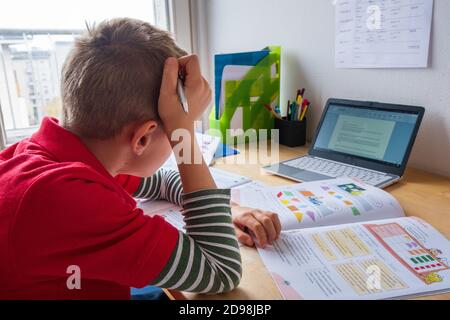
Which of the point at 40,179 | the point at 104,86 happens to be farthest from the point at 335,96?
the point at 40,179

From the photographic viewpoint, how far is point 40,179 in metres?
0.45

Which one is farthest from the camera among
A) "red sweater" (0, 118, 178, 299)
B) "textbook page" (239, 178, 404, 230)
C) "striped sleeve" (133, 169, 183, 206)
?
"striped sleeve" (133, 169, 183, 206)

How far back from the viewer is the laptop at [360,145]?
90 cm

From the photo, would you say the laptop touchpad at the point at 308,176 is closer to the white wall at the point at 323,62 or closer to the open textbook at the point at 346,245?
the open textbook at the point at 346,245

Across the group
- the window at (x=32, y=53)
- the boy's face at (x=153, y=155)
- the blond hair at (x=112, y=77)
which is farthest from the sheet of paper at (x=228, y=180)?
the window at (x=32, y=53)

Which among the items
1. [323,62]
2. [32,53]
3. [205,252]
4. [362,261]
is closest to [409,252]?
[362,261]

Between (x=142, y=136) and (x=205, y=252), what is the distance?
20 centimetres

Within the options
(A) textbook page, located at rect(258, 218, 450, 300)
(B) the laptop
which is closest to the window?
(B) the laptop

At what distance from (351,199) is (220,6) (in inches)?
43.6

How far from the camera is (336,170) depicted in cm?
96

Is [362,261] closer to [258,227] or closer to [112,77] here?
[258,227]

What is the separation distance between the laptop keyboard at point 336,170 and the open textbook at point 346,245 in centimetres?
A: 7

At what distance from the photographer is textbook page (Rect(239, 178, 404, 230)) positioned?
69cm

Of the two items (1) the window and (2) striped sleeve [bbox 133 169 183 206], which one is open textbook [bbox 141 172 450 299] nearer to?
(2) striped sleeve [bbox 133 169 183 206]
